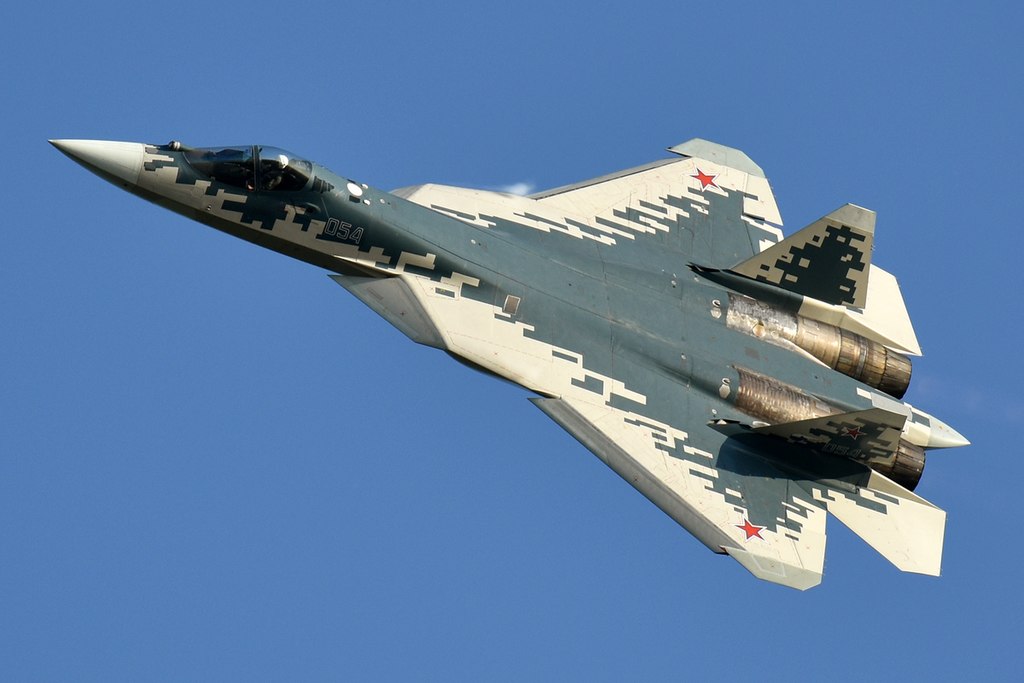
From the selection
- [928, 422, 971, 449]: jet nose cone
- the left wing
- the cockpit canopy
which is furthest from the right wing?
the cockpit canopy

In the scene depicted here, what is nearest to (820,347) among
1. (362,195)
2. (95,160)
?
(362,195)

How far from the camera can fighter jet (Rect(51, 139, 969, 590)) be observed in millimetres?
30984

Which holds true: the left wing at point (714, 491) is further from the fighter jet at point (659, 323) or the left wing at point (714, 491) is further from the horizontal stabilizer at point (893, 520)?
the horizontal stabilizer at point (893, 520)

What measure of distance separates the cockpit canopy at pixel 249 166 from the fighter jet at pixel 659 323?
0.04m

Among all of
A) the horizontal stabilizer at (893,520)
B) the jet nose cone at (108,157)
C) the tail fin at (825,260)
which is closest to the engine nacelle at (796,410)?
the horizontal stabilizer at (893,520)

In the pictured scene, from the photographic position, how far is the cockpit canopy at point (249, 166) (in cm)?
3062

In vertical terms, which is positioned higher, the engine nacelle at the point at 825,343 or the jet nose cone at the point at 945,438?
the engine nacelle at the point at 825,343

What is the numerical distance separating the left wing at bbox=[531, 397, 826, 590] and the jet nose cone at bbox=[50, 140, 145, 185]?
821cm

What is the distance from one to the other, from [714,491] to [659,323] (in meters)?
3.44

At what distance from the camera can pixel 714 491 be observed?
31.5m

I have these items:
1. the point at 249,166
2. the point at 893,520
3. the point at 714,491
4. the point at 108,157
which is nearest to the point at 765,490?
the point at 714,491

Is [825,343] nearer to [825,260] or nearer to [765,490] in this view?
[825,260]

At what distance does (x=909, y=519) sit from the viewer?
32594mm

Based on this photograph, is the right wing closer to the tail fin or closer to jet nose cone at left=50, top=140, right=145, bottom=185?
the tail fin
